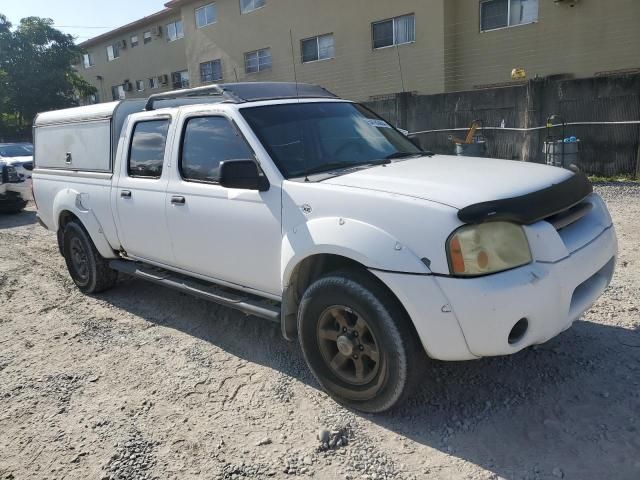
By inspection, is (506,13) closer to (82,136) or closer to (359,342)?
(82,136)

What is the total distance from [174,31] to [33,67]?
26.9 feet

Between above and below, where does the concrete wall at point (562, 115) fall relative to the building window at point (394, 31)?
below

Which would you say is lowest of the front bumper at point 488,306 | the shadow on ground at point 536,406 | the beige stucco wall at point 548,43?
the shadow on ground at point 536,406

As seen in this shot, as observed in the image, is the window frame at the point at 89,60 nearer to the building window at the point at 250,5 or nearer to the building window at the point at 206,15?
the building window at the point at 206,15

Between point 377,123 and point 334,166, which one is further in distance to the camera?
point 377,123

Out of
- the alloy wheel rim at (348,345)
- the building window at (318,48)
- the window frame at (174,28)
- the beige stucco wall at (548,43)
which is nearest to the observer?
the alloy wheel rim at (348,345)

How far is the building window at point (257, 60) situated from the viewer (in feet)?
71.6

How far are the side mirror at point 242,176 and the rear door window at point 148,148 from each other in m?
1.25

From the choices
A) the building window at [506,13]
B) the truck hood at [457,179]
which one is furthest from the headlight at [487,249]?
the building window at [506,13]

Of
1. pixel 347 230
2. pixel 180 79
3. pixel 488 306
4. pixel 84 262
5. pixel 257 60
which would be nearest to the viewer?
pixel 488 306

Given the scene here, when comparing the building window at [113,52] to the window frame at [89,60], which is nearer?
the building window at [113,52]

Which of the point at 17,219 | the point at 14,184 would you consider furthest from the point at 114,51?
the point at 17,219

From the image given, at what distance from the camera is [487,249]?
260 cm

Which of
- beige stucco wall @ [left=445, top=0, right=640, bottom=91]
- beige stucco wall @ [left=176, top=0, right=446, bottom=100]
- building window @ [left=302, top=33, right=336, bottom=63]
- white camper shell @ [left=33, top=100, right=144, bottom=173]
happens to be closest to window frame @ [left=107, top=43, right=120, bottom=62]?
beige stucco wall @ [left=176, top=0, right=446, bottom=100]
